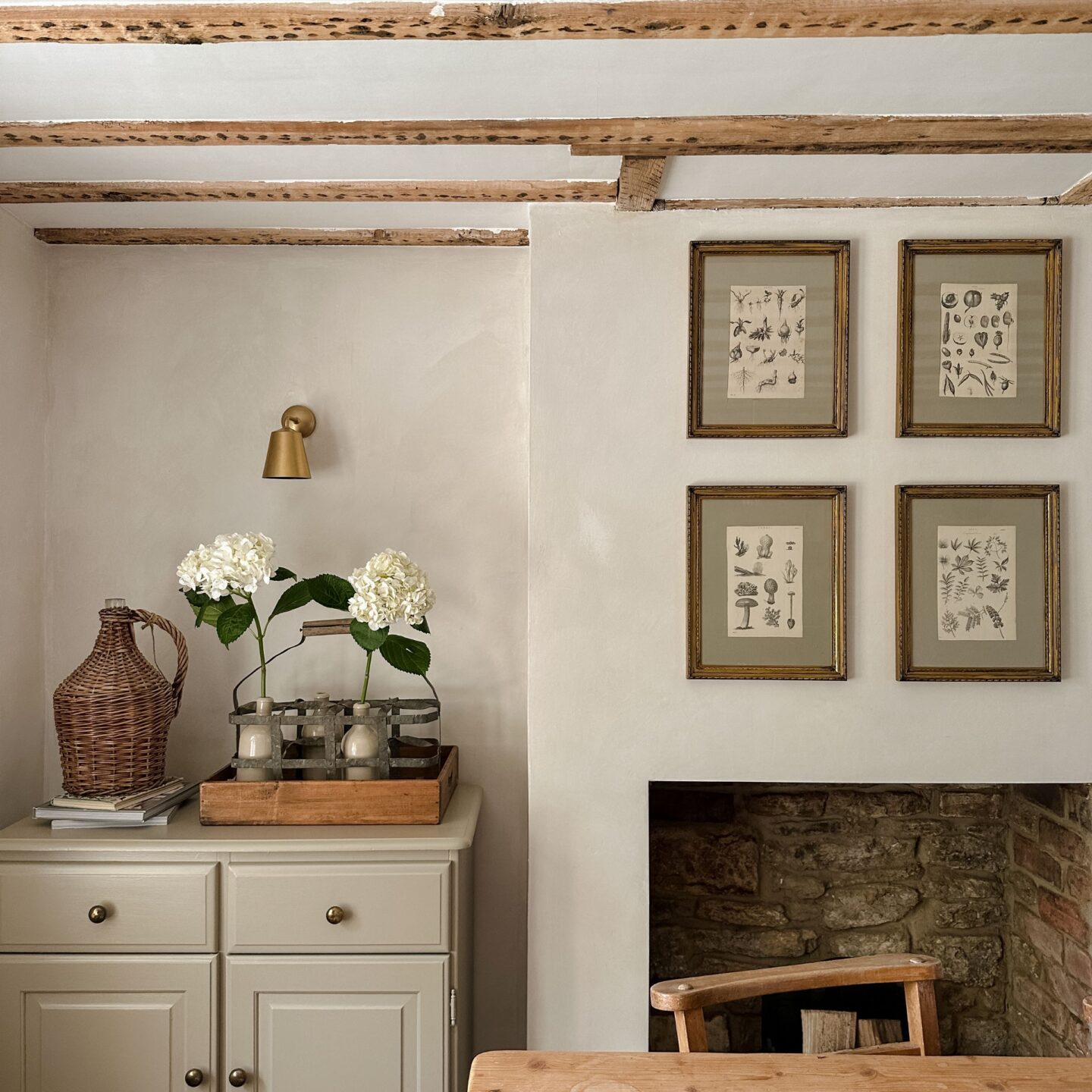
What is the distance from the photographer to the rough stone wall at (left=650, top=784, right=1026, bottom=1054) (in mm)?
2771

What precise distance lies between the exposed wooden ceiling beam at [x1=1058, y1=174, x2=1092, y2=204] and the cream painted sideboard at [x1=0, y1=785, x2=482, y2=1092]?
6.41ft

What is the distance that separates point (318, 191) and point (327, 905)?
156 cm

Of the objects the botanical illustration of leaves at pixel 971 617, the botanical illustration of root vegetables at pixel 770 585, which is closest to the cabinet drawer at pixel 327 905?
the botanical illustration of root vegetables at pixel 770 585

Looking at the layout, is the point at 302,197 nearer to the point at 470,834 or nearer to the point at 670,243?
the point at 670,243

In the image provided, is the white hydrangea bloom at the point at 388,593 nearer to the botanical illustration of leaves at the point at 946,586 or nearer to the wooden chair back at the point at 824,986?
the wooden chair back at the point at 824,986

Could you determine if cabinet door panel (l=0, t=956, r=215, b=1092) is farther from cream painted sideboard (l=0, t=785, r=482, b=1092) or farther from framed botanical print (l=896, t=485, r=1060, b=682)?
framed botanical print (l=896, t=485, r=1060, b=682)

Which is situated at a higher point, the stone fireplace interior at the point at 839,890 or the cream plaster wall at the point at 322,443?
the cream plaster wall at the point at 322,443

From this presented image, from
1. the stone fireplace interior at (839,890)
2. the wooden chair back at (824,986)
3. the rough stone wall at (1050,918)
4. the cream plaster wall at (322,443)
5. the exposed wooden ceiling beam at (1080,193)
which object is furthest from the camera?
the stone fireplace interior at (839,890)

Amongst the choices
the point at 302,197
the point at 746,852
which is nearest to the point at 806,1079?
the point at 746,852

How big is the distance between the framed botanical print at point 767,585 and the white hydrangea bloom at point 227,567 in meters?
1.00

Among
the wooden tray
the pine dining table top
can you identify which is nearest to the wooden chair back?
the pine dining table top

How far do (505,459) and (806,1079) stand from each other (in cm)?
170

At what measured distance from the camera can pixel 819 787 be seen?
279 centimetres

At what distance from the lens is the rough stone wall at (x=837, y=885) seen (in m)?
2.77
